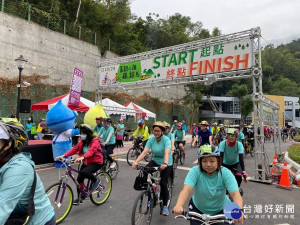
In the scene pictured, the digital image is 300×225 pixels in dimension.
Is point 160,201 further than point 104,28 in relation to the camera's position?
No

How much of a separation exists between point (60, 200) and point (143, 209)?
1.52m

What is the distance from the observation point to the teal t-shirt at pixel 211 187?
2469 millimetres

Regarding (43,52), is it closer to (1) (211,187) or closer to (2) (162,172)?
(2) (162,172)

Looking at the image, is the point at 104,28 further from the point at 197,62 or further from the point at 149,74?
the point at 197,62

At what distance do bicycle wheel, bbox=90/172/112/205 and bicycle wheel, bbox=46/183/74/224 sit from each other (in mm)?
625

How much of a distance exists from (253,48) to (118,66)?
25.7 feet

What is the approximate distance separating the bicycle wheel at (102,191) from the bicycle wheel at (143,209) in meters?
1.41

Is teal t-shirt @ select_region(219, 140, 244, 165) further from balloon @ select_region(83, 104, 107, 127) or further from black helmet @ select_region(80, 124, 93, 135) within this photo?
balloon @ select_region(83, 104, 107, 127)

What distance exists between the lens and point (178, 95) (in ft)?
117

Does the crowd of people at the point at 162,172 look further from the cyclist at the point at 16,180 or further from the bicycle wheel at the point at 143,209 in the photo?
the bicycle wheel at the point at 143,209

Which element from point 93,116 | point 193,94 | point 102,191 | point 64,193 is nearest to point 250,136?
point 93,116

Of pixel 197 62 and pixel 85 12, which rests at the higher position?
pixel 85 12

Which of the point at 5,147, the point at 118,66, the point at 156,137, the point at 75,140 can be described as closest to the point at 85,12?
the point at 118,66

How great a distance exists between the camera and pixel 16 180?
1.55 m
